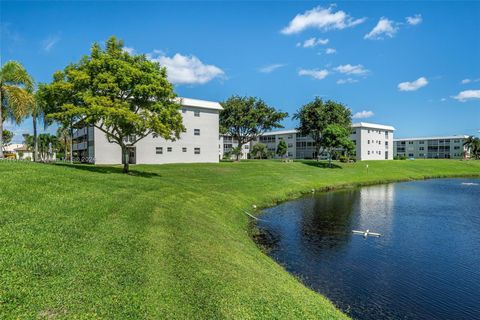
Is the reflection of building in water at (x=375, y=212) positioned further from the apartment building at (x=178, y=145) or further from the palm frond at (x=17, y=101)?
the palm frond at (x=17, y=101)

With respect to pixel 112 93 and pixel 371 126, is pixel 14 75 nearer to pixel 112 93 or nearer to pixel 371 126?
pixel 112 93

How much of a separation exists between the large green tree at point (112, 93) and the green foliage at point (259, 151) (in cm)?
8398

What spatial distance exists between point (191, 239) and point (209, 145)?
49119mm

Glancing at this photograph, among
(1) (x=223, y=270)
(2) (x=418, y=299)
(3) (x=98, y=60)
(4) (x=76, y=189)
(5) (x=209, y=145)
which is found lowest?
(2) (x=418, y=299)

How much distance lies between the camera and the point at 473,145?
134750 millimetres

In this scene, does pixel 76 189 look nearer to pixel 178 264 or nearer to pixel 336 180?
pixel 178 264

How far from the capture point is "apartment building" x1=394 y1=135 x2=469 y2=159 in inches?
5719

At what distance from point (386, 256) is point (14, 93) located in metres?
36.9

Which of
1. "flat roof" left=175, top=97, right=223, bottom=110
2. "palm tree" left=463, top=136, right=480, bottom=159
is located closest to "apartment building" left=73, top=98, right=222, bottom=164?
"flat roof" left=175, top=97, right=223, bottom=110

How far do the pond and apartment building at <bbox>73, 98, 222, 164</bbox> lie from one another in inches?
1166

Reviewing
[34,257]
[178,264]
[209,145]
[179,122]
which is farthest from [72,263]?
[209,145]

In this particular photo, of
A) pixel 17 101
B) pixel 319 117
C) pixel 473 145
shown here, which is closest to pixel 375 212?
pixel 17 101

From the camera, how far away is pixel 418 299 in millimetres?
13867

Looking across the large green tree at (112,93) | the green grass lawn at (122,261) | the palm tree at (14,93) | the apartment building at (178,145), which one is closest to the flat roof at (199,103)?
the apartment building at (178,145)
